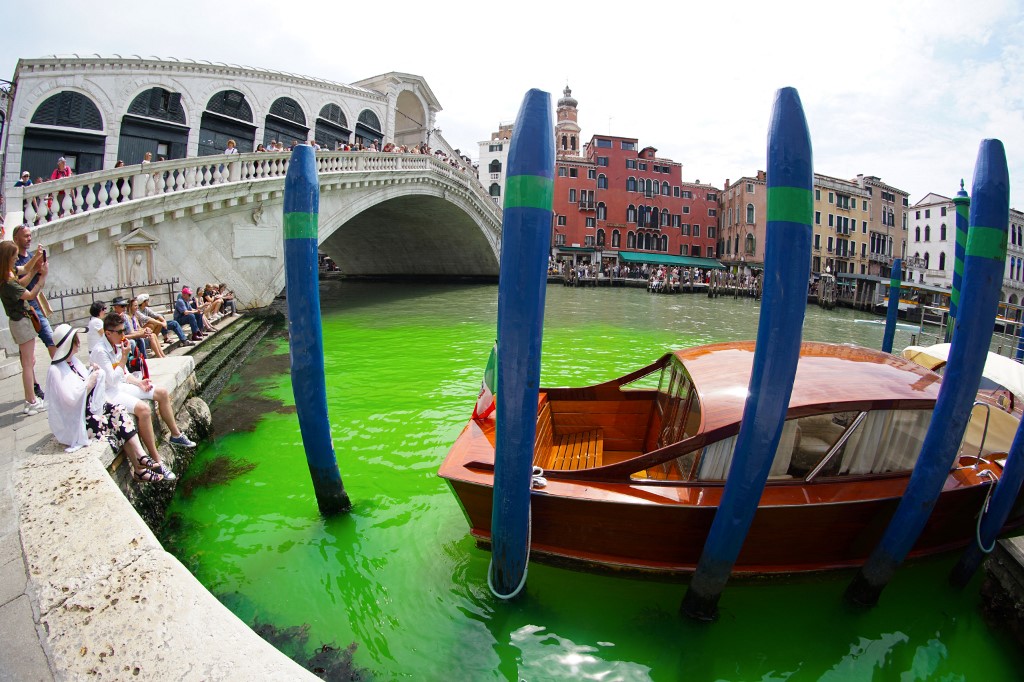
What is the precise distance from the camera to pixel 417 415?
6.83 meters

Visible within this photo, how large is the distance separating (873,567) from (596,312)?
663 inches

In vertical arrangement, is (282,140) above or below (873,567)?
above

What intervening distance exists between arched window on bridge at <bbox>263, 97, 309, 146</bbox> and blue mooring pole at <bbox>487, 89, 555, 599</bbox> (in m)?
21.7

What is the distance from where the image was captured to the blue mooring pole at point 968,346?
9.53 feet

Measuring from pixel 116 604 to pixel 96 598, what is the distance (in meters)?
0.11

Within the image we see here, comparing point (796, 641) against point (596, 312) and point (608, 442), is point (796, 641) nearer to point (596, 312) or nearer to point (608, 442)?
point (608, 442)

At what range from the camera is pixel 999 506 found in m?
3.33

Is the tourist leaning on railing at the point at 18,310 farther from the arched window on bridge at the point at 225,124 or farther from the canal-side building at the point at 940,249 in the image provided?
the canal-side building at the point at 940,249

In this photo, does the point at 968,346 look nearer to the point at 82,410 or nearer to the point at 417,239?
the point at 82,410

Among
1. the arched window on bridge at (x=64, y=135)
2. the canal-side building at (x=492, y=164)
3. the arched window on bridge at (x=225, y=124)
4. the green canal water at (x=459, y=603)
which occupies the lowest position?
the green canal water at (x=459, y=603)

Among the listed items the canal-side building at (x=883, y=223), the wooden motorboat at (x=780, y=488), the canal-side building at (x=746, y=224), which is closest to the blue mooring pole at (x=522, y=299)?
the wooden motorboat at (x=780, y=488)

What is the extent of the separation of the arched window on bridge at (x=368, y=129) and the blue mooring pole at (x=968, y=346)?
26.4 m

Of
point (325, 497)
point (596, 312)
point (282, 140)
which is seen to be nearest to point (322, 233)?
point (282, 140)

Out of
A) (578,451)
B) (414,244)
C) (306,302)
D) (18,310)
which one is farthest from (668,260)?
(18,310)
